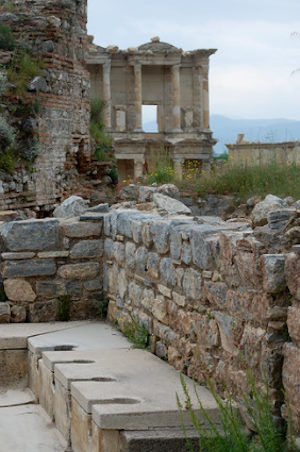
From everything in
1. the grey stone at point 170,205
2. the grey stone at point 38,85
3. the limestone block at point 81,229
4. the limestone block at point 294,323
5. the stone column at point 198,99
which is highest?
the stone column at point 198,99

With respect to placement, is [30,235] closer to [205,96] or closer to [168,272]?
[168,272]

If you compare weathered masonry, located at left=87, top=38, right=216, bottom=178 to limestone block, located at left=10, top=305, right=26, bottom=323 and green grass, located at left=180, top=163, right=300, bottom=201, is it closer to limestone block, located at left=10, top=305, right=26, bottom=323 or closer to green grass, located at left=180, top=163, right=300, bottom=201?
green grass, located at left=180, top=163, right=300, bottom=201

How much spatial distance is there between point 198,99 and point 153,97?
2.89m

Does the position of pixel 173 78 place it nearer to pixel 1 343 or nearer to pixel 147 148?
pixel 147 148

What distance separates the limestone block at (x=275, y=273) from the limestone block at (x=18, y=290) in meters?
3.17

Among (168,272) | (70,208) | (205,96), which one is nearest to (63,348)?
(168,272)

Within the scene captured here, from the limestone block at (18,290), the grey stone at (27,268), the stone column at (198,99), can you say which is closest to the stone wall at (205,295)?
the grey stone at (27,268)

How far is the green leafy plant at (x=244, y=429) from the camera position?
3.34 m

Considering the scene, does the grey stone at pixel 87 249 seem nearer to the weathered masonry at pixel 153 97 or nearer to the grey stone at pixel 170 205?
the grey stone at pixel 170 205

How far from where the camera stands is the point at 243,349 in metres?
3.76

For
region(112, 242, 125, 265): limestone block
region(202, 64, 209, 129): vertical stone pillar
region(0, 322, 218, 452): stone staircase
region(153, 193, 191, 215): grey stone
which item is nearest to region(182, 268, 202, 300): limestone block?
region(0, 322, 218, 452): stone staircase

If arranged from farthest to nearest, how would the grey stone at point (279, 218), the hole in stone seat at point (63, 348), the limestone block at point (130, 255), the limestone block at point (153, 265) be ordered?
1. the limestone block at point (130, 255)
2. the hole in stone seat at point (63, 348)
3. the limestone block at point (153, 265)
4. the grey stone at point (279, 218)

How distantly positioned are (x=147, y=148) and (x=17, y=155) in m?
29.5

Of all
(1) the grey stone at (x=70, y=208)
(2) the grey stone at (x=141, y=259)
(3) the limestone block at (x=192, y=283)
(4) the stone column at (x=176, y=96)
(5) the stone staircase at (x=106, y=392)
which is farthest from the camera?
(4) the stone column at (x=176, y=96)
